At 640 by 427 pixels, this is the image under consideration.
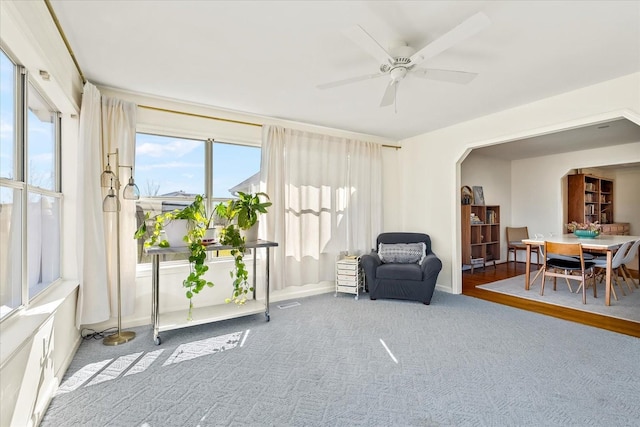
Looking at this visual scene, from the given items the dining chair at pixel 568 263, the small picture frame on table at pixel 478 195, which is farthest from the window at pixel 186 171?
the small picture frame on table at pixel 478 195

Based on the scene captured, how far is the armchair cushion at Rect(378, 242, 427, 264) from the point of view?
4.20m

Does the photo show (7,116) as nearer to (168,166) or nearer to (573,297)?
(168,166)

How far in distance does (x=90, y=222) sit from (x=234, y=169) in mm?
1617

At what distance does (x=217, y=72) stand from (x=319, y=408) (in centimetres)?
276

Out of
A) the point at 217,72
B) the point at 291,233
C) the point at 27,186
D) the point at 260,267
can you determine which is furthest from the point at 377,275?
the point at 27,186

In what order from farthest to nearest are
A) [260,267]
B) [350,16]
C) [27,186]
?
1. [260,267]
2. [350,16]
3. [27,186]

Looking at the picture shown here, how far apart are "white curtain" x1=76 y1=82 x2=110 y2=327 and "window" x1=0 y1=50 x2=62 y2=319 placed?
8.5 inches

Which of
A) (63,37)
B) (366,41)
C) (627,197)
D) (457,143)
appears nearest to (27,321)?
→ (63,37)

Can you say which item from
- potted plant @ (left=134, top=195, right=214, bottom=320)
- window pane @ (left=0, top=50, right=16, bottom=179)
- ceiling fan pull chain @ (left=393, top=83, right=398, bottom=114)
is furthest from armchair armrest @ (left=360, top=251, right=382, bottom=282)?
window pane @ (left=0, top=50, right=16, bottom=179)

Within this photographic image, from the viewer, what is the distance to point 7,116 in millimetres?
1654

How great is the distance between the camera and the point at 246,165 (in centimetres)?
391

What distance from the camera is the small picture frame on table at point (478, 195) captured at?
20.9 feet

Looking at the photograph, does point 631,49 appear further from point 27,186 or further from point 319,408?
point 27,186

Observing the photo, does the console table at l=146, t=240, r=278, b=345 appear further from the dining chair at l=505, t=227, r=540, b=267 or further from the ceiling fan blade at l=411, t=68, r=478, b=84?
the dining chair at l=505, t=227, r=540, b=267
